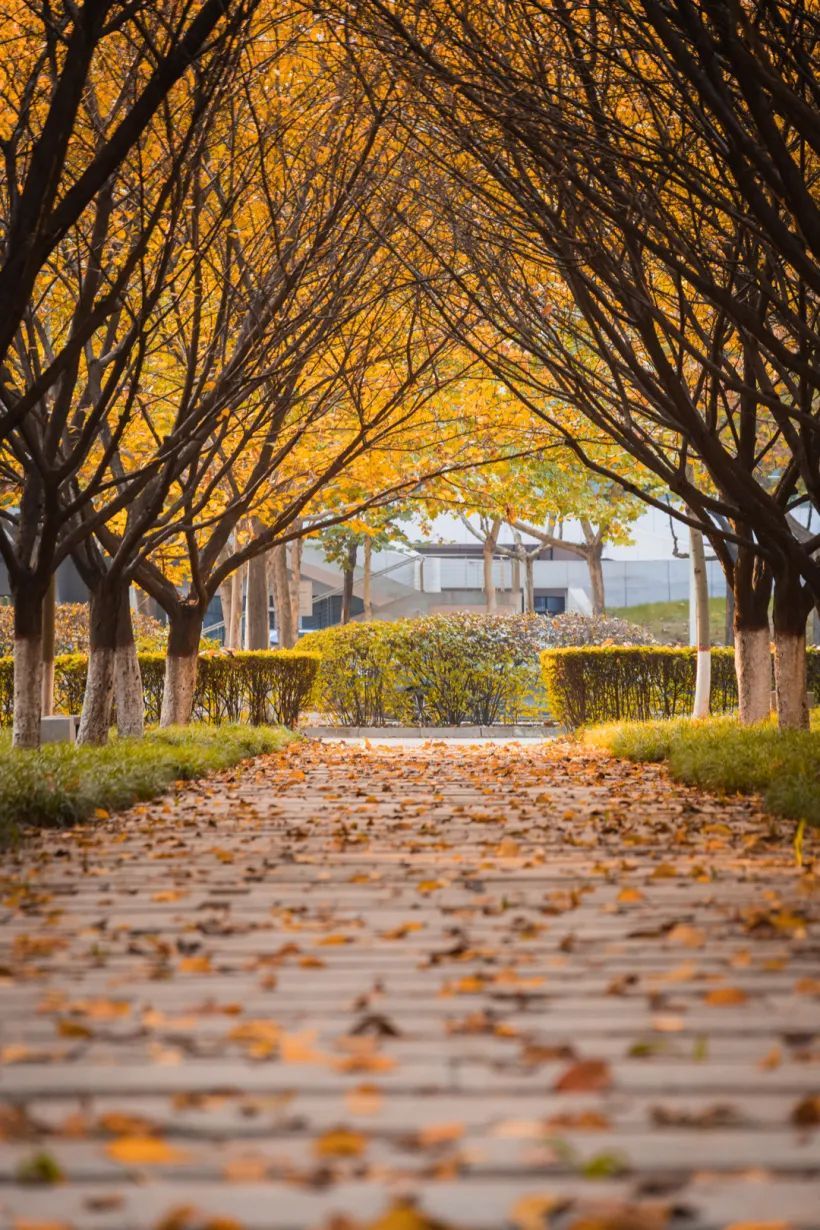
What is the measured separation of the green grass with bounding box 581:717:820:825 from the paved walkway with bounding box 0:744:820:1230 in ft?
3.77

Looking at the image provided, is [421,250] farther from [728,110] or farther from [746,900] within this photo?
[746,900]

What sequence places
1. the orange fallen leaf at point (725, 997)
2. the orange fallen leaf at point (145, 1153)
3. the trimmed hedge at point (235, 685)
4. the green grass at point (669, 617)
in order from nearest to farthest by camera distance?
the orange fallen leaf at point (145, 1153), the orange fallen leaf at point (725, 997), the trimmed hedge at point (235, 685), the green grass at point (669, 617)

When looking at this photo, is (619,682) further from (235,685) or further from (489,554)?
(489,554)

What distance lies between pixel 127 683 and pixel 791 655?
6641mm

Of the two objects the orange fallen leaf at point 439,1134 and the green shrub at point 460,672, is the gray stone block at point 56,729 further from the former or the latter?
the orange fallen leaf at point 439,1134

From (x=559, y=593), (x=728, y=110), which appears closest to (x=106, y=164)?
(x=728, y=110)

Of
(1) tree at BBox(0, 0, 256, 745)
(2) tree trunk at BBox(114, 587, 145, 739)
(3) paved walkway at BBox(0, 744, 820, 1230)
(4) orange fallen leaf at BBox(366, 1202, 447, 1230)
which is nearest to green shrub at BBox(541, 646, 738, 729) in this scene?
(2) tree trunk at BBox(114, 587, 145, 739)

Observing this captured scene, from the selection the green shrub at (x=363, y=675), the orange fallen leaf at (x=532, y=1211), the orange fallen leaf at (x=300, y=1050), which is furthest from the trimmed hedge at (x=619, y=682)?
the orange fallen leaf at (x=532, y=1211)

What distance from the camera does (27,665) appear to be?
11.2 meters

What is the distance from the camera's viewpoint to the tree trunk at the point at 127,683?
1390 cm

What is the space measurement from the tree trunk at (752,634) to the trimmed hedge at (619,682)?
5548 millimetres

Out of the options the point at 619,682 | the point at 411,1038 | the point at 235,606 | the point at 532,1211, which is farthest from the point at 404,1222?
the point at 235,606

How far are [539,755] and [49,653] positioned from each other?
5.35m

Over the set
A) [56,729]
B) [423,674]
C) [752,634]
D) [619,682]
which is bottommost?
[56,729]
